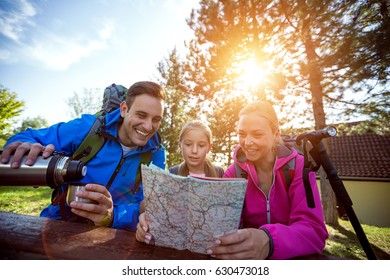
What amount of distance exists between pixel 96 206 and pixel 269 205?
1.17 meters

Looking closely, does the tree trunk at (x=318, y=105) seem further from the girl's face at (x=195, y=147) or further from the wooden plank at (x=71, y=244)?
the wooden plank at (x=71, y=244)

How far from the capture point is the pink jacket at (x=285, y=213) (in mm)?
922

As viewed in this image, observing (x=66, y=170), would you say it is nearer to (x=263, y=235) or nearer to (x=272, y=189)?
(x=263, y=235)

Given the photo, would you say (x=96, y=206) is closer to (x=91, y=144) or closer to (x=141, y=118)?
(x=91, y=144)

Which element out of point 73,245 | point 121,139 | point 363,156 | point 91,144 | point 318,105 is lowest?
point 73,245

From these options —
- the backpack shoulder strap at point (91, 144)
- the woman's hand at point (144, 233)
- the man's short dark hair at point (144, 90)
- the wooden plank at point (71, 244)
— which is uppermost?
the man's short dark hair at point (144, 90)

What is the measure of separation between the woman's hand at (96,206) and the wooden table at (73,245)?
3.9 inches

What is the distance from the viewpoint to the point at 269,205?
1.42 m

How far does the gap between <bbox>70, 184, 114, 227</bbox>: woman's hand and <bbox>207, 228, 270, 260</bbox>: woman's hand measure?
29.1 inches

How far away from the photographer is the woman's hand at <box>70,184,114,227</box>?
3.70 feet

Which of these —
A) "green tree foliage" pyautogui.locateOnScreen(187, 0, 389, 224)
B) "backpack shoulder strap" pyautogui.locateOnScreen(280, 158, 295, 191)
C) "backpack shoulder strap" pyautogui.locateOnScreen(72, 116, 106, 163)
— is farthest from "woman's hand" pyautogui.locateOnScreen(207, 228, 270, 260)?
"green tree foliage" pyautogui.locateOnScreen(187, 0, 389, 224)

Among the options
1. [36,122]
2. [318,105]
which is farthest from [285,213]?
[36,122]

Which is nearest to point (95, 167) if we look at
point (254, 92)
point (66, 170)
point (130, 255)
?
point (66, 170)

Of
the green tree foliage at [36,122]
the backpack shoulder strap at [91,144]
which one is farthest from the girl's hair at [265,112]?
the green tree foliage at [36,122]
